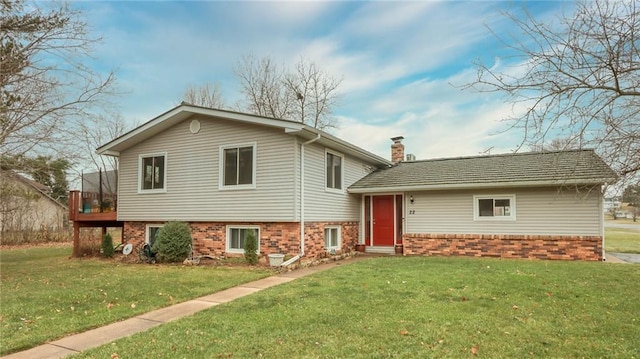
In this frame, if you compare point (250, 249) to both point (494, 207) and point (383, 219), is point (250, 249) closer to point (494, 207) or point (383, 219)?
point (383, 219)

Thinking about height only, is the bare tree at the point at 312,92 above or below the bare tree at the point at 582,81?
above

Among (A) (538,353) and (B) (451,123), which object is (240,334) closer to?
(A) (538,353)

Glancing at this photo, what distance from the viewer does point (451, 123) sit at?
9312mm

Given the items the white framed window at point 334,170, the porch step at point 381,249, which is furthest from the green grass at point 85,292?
the porch step at point 381,249

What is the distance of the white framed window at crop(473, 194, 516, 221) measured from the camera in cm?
1202

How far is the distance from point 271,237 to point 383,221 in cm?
472

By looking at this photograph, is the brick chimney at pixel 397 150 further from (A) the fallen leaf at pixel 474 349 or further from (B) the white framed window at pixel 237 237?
(A) the fallen leaf at pixel 474 349

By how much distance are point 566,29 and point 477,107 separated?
222cm

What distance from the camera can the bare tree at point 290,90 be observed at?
84.4 ft

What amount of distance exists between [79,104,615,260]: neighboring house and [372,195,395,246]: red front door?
4cm

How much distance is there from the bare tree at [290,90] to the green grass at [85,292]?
16767 millimetres

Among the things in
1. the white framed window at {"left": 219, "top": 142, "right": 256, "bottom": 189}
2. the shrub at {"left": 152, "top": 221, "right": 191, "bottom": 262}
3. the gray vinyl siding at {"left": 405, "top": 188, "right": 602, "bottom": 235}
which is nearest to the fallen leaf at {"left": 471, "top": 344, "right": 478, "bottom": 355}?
the gray vinyl siding at {"left": 405, "top": 188, "right": 602, "bottom": 235}

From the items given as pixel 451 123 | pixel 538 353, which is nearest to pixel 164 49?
pixel 451 123

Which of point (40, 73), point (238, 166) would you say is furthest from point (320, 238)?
point (40, 73)
